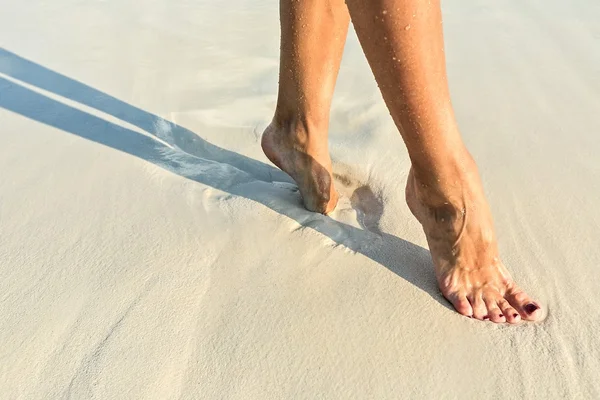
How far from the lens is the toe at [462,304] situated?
113 centimetres

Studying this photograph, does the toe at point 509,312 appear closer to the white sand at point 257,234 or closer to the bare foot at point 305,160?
the white sand at point 257,234

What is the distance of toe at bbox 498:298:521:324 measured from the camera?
3.65ft

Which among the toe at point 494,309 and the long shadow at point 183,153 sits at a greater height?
the toe at point 494,309

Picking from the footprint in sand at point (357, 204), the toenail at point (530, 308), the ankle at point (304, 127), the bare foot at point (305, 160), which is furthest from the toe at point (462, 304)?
the ankle at point (304, 127)

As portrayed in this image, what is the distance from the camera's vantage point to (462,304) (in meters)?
1.14

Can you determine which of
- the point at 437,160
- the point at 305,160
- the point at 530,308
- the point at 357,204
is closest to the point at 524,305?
the point at 530,308

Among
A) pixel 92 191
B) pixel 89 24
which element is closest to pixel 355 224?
pixel 92 191

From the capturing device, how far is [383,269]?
122cm

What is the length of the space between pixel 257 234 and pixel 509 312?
550mm

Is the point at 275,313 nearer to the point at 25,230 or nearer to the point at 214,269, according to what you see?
the point at 214,269

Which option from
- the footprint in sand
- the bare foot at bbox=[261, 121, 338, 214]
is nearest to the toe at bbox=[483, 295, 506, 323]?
the footprint in sand

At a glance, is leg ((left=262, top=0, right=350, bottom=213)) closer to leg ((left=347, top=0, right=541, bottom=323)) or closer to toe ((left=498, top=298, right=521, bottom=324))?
leg ((left=347, top=0, right=541, bottom=323))

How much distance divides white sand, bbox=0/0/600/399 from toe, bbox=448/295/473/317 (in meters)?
0.02

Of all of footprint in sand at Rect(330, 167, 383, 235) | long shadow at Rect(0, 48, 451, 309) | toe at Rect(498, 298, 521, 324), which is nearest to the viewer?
toe at Rect(498, 298, 521, 324)
